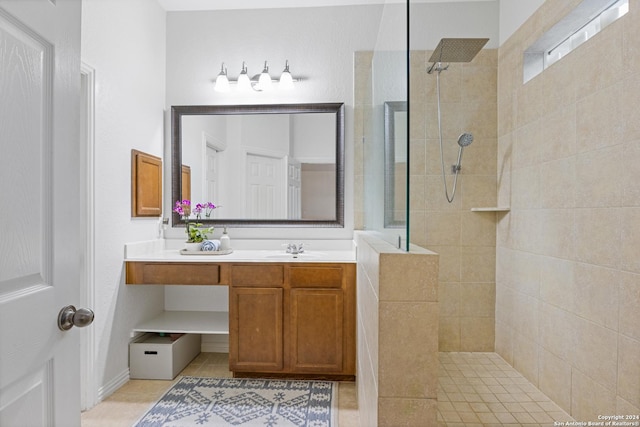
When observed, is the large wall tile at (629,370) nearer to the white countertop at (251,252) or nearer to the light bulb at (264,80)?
the white countertop at (251,252)

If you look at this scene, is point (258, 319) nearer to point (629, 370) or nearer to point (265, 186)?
point (265, 186)

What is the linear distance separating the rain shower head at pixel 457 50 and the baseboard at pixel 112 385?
2.74 m

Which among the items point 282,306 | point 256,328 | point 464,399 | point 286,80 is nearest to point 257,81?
point 286,80

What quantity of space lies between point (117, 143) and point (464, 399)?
237 centimetres

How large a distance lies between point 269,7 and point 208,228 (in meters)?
1.71

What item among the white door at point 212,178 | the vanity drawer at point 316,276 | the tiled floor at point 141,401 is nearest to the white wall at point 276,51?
the white door at point 212,178

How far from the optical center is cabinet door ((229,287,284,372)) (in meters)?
2.42

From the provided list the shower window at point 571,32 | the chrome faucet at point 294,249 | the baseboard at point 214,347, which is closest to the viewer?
the shower window at point 571,32

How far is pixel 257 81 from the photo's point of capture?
294 centimetres

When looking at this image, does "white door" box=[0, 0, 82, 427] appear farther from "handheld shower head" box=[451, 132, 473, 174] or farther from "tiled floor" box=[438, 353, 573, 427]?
"handheld shower head" box=[451, 132, 473, 174]

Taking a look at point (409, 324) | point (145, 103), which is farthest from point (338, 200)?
point (409, 324)

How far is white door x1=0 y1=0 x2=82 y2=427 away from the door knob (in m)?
0.01

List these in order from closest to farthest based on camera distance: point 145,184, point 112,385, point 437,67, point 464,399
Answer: point 464,399 → point 112,385 → point 437,67 → point 145,184

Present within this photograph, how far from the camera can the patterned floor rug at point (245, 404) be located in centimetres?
199
